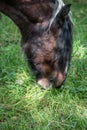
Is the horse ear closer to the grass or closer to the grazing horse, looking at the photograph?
the grazing horse

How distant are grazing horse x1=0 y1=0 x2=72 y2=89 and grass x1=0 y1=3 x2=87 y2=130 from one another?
0.27m

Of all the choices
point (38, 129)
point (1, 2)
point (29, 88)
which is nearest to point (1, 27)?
point (29, 88)

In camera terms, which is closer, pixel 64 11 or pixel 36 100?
pixel 64 11

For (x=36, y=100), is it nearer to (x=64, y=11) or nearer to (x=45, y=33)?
(x=45, y=33)

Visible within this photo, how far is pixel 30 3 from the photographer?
287cm

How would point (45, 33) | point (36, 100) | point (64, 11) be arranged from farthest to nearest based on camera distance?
point (36, 100) → point (45, 33) → point (64, 11)

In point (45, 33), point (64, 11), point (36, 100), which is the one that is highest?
point (64, 11)

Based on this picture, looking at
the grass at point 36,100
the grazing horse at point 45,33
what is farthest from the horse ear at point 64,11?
the grass at point 36,100

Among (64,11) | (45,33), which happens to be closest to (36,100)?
(45,33)

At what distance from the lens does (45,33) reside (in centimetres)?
290

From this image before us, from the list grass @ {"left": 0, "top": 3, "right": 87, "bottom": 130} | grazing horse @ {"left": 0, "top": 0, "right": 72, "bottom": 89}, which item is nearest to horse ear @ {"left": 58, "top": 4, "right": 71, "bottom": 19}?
grazing horse @ {"left": 0, "top": 0, "right": 72, "bottom": 89}

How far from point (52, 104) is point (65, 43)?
2.15 ft

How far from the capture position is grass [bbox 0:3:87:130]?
3014mm

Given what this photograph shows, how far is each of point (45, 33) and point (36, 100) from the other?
732mm
